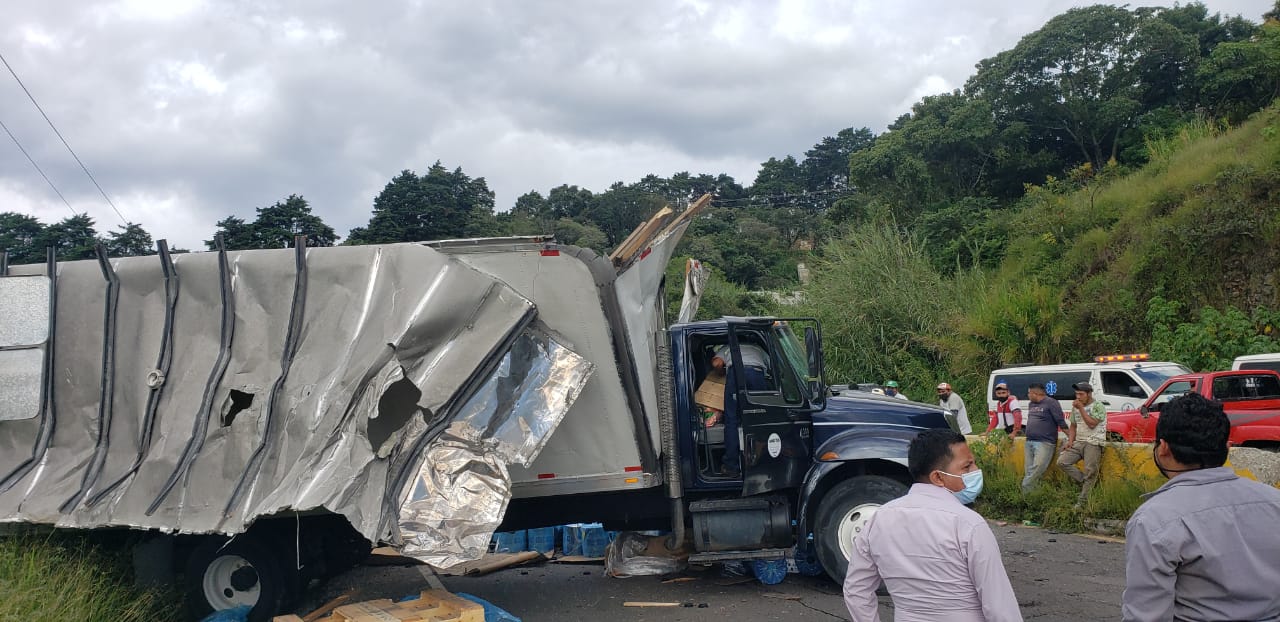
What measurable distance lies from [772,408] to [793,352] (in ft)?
2.04

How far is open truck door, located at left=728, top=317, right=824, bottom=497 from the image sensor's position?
7.78 metres

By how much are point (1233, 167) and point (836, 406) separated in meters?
16.7

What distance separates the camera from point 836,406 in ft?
27.1

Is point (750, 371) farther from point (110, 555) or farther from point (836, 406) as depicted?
point (110, 555)

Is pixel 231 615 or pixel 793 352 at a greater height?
pixel 793 352

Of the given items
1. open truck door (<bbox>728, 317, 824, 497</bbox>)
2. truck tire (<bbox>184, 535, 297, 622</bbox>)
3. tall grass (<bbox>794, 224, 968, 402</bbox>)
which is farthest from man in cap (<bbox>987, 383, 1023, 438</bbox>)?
tall grass (<bbox>794, 224, 968, 402</bbox>)

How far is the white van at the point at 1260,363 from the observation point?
13.1 metres

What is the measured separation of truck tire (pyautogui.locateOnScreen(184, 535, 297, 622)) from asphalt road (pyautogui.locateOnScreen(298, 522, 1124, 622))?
21.4 inches

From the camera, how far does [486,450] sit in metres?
6.39

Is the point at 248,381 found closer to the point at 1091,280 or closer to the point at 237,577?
the point at 237,577

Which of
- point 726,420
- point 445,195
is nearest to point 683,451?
point 726,420

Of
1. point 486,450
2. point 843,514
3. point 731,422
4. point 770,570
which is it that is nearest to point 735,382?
point 731,422

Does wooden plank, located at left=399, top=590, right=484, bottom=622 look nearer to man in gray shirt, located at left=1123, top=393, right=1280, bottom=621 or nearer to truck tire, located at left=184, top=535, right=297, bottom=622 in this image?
truck tire, located at left=184, top=535, right=297, bottom=622

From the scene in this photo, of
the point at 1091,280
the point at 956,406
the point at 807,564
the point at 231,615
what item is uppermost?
the point at 1091,280
